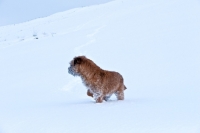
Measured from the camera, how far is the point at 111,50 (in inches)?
450

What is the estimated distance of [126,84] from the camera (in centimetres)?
668

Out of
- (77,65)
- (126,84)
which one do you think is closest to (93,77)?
(77,65)

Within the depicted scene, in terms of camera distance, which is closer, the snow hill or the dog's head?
the snow hill

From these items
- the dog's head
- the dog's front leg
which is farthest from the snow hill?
the dog's head

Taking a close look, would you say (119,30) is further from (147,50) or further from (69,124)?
(69,124)

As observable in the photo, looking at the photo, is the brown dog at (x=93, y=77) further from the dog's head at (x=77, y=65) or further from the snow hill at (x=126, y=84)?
the snow hill at (x=126, y=84)

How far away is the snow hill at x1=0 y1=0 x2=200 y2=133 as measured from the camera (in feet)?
11.4

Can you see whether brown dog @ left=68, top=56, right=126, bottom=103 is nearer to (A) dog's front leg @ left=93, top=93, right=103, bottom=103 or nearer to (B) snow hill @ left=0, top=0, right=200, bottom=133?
(A) dog's front leg @ left=93, top=93, right=103, bottom=103

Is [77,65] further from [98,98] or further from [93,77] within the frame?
[98,98]

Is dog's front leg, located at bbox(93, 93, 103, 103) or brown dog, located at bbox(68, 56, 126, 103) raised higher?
brown dog, located at bbox(68, 56, 126, 103)

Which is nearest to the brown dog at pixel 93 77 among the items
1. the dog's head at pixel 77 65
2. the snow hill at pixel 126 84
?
the dog's head at pixel 77 65

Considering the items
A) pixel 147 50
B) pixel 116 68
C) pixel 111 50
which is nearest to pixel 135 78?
pixel 116 68

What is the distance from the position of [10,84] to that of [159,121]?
171 inches

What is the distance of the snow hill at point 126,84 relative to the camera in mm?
3477
